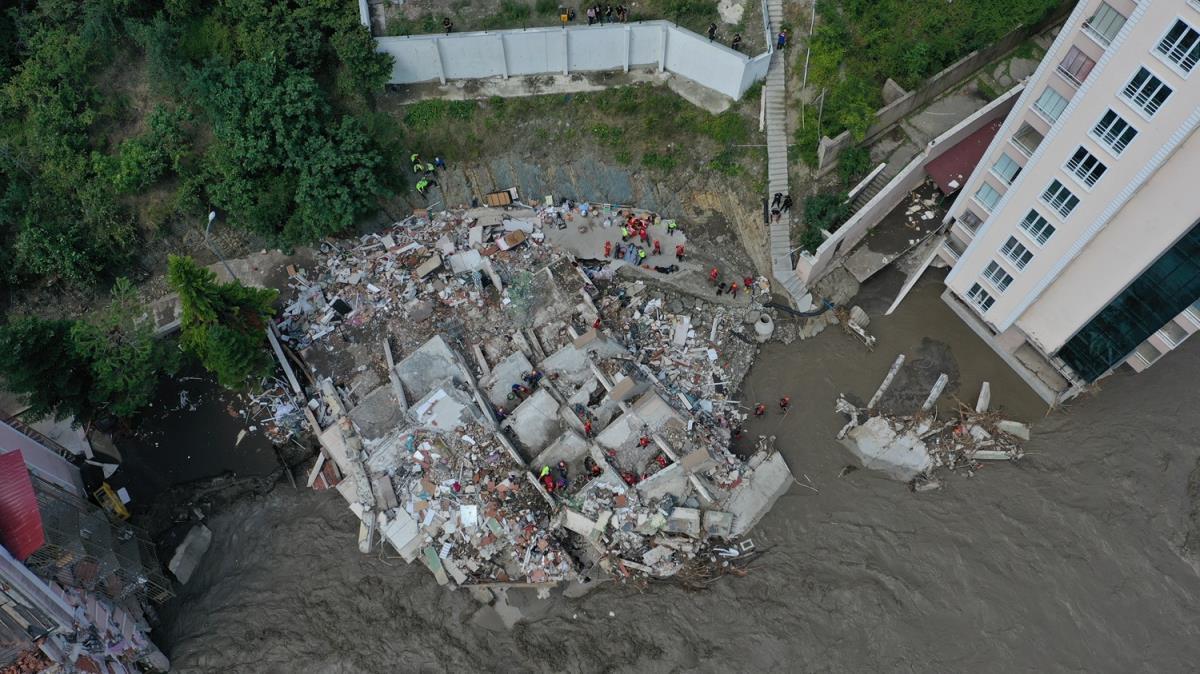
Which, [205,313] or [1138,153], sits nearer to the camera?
[1138,153]

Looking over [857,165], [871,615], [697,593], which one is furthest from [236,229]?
[871,615]

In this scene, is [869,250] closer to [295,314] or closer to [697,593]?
[697,593]

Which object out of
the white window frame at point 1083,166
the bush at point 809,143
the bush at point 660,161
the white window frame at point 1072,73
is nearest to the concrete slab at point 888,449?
the white window frame at point 1083,166

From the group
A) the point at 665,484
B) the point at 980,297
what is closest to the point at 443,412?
the point at 665,484

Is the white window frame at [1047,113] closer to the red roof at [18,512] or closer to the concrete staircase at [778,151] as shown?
the concrete staircase at [778,151]

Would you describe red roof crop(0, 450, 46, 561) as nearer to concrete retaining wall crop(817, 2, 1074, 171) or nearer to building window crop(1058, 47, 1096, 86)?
concrete retaining wall crop(817, 2, 1074, 171)

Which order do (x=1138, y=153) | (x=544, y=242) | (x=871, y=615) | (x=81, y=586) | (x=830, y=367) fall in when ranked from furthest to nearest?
(x=544, y=242)
(x=830, y=367)
(x=871, y=615)
(x=81, y=586)
(x=1138, y=153)

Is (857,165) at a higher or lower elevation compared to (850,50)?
lower

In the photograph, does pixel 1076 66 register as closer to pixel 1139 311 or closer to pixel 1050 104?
pixel 1050 104
